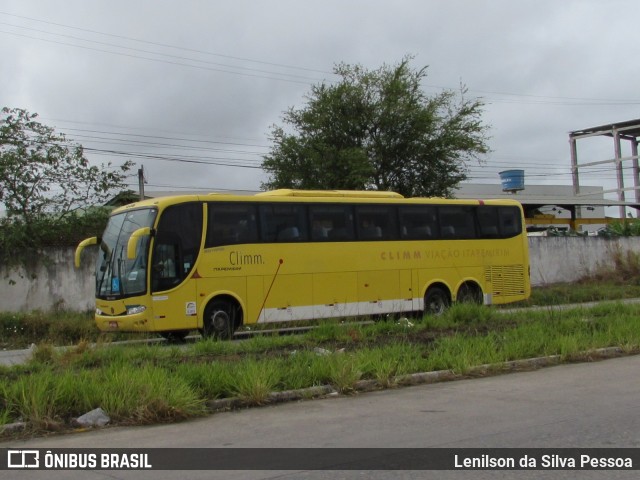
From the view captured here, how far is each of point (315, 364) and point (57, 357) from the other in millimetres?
4131

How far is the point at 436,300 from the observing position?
20609 millimetres

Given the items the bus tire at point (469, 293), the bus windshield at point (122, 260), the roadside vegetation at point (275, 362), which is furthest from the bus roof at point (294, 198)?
the roadside vegetation at point (275, 362)

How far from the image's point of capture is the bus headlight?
15.5 metres

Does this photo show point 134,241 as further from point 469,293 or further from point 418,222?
point 469,293

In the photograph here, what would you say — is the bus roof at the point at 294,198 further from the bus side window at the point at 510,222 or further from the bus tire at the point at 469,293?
the bus tire at the point at 469,293

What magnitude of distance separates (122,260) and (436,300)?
9.29 m

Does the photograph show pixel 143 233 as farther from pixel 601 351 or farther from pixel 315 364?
pixel 601 351

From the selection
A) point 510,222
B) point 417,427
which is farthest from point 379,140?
point 417,427

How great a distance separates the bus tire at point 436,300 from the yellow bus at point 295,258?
0.04 meters

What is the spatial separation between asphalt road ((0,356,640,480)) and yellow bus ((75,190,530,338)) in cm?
788

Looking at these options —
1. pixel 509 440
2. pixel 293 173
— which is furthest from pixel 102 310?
pixel 293 173

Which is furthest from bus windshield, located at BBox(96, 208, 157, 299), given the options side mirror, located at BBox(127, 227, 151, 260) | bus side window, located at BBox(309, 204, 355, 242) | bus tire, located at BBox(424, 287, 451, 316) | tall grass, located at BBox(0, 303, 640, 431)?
bus tire, located at BBox(424, 287, 451, 316)

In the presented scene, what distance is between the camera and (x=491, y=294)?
2141cm

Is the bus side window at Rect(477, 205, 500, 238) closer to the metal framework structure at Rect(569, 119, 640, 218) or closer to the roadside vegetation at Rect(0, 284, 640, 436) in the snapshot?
the roadside vegetation at Rect(0, 284, 640, 436)
